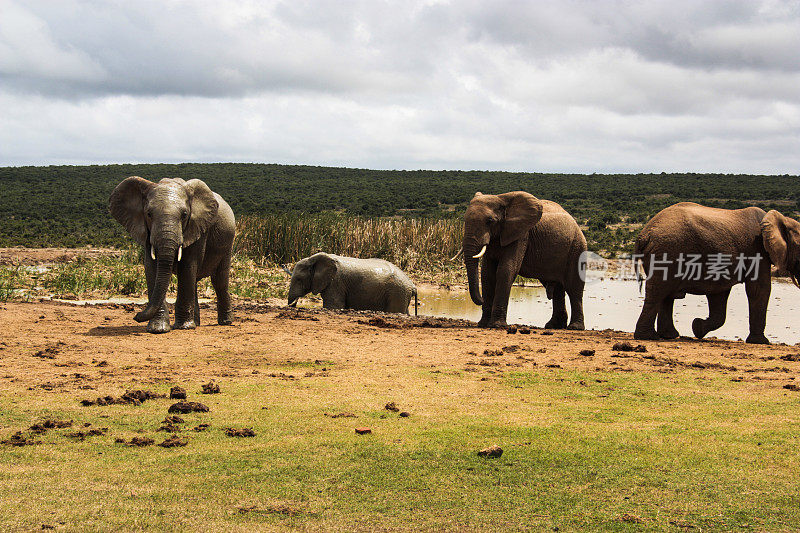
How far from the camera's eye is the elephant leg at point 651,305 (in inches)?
496

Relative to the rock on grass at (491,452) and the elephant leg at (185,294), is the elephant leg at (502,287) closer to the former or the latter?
the elephant leg at (185,294)

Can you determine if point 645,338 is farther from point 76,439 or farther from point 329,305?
point 76,439

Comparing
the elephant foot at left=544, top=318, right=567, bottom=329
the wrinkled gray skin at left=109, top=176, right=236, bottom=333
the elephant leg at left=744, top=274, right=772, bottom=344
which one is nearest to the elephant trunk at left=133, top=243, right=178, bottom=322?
the wrinkled gray skin at left=109, top=176, right=236, bottom=333

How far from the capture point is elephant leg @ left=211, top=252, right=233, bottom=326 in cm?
1335

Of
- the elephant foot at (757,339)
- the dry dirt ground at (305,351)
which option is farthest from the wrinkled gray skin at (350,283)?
the elephant foot at (757,339)

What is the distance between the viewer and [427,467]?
5.74 metres

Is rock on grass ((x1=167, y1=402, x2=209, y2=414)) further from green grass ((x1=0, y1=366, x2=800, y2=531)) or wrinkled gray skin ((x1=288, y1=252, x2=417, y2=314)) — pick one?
wrinkled gray skin ((x1=288, y1=252, x2=417, y2=314))

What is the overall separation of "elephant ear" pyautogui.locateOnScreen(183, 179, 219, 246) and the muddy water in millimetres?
8755

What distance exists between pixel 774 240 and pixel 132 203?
390 inches

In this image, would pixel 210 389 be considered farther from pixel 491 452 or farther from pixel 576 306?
pixel 576 306

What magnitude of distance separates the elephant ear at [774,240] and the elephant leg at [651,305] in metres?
1.62

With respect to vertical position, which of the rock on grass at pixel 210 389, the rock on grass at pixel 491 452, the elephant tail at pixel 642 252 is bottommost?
the rock on grass at pixel 210 389

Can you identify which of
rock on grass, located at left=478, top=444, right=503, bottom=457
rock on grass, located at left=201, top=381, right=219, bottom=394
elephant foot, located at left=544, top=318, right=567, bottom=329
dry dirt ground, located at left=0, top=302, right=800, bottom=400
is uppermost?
rock on grass, located at left=478, top=444, right=503, bottom=457

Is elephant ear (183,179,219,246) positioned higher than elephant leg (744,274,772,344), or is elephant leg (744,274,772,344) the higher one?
elephant ear (183,179,219,246)
